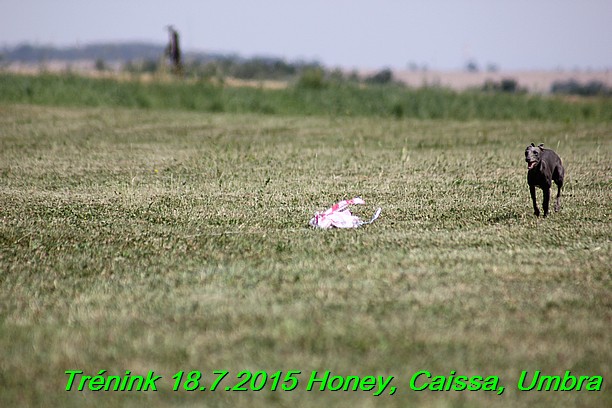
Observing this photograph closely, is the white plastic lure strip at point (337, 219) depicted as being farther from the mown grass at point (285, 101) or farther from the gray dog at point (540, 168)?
the mown grass at point (285, 101)

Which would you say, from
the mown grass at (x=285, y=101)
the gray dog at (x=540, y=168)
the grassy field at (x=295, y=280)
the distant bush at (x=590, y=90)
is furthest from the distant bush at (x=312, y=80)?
the gray dog at (x=540, y=168)

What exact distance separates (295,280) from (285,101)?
18511mm

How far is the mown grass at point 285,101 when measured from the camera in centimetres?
2345

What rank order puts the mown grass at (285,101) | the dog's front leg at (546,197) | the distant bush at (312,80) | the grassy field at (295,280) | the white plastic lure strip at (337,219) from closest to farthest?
the grassy field at (295,280) < the white plastic lure strip at (337,219) < the dog's front leg at (546,197) < the mown grass at (285,101) < the distant bush at (312,80)

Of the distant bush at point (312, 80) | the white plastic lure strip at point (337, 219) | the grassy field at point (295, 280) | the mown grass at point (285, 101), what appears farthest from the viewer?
the distant bush at point (312, 80)

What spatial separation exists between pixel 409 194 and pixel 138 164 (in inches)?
204

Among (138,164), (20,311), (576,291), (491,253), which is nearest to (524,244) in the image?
(491,253)

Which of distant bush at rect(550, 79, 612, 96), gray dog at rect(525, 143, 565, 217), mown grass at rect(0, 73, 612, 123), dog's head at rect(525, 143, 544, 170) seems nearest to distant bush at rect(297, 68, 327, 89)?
mown grass at rect(0, 73, 612, 123)

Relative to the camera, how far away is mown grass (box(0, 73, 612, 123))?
23.5m

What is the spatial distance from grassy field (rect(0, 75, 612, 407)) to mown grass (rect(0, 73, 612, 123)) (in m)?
11.0

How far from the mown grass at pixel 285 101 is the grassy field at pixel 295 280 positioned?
1098 cm

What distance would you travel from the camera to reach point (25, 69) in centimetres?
2867

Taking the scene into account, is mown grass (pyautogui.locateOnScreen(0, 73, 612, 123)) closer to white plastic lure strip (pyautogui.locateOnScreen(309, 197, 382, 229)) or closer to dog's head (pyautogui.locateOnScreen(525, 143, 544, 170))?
white plastic lure strip (pyautogui.locateOnScreen(309, 197, 382, 229))

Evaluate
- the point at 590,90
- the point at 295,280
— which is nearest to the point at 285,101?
the point at 295,280
